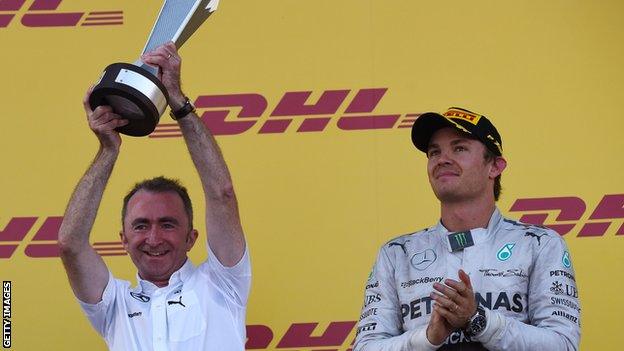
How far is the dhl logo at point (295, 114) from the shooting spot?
3.69 meters

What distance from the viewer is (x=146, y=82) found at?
2.84 meters

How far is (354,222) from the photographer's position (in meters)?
3.66

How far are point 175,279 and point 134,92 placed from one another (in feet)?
1.91

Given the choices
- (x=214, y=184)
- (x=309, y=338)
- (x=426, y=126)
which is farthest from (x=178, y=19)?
(x=309, y=338)

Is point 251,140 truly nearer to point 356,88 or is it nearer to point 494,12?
point 356,88

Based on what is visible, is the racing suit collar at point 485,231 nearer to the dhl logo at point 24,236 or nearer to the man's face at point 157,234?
the man's face at point 157,234

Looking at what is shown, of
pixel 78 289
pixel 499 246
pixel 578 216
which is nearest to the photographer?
pixel 499 246

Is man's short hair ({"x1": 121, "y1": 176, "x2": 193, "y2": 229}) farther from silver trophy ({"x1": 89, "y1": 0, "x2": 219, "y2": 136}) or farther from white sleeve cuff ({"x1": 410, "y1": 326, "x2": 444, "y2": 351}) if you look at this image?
white sleeve cuff ({"x1": 410, "y1": 326, "x2": 444, "y2": 351})

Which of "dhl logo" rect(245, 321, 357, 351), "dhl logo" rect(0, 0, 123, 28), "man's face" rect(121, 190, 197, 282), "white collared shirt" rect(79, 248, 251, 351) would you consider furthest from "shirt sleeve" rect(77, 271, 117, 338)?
"dhl logo" rect(0, 0, 123, 28)

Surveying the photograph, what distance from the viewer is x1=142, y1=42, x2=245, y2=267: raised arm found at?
3.08 meters

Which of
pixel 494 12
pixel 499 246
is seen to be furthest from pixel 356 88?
pixel 499 246

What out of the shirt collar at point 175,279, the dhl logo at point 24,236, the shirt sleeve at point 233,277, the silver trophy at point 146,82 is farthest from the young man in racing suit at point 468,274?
the dhl logo at point 24,236

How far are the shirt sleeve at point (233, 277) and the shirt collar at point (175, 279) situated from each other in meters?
0.07

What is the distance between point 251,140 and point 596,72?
39.2 inches
